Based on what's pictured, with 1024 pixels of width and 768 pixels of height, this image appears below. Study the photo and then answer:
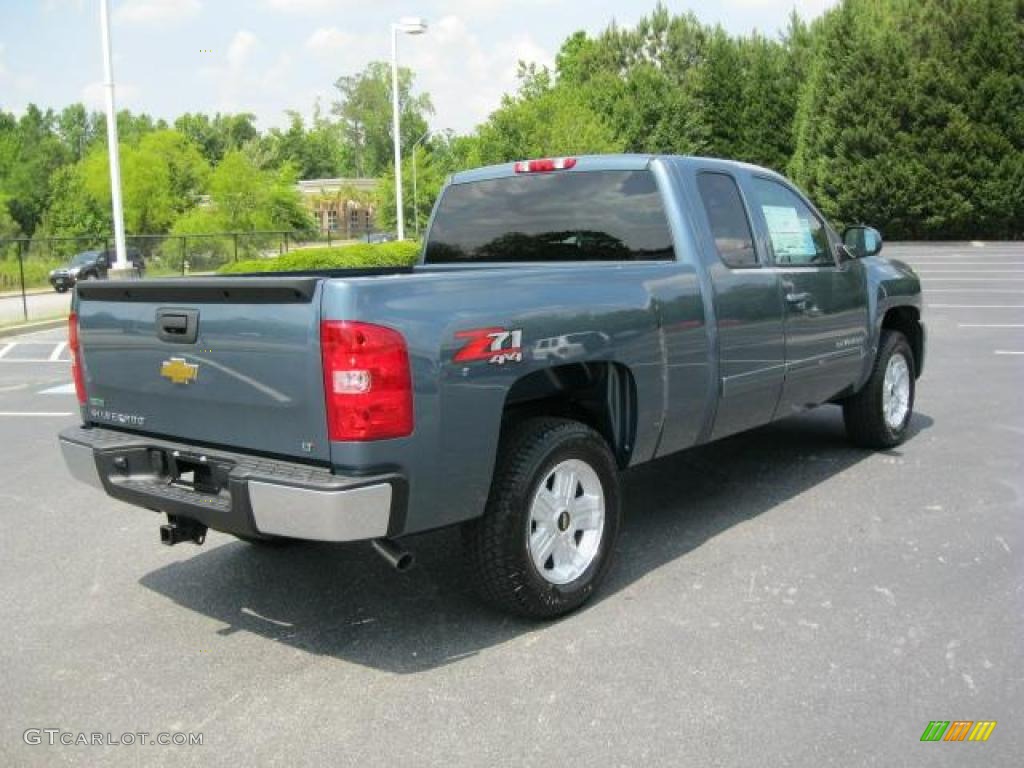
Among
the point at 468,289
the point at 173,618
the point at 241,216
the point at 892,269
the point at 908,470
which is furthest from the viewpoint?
the point at 241,216

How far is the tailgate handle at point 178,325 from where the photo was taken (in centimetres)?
369

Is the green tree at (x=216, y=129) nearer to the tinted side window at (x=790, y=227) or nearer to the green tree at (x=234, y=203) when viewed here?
the green tree at (x=234, y=203)

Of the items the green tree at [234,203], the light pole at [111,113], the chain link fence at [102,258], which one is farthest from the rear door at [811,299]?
the green tree at [234,203]

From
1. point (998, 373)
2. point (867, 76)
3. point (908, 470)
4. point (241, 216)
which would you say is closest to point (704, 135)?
point (867, 76)

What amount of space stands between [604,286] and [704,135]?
5501 centimetres

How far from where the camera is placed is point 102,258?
32406mm

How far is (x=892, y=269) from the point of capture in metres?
6.88

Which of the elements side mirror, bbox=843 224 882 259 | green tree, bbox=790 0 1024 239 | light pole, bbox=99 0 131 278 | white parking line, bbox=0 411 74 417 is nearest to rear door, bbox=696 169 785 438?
side mirror, bbox=843 224 882 259

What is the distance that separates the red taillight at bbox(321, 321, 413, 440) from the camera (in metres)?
3.27

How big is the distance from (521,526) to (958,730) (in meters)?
1.64

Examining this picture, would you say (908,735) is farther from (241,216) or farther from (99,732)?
(241,216)

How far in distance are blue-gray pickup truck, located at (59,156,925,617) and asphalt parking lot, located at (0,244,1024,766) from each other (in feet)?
1.42

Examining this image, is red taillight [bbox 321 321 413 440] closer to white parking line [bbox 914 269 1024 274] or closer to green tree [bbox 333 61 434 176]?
white parking line [bbox 914 269 1024 274]

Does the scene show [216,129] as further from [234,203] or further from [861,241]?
[861,241]
